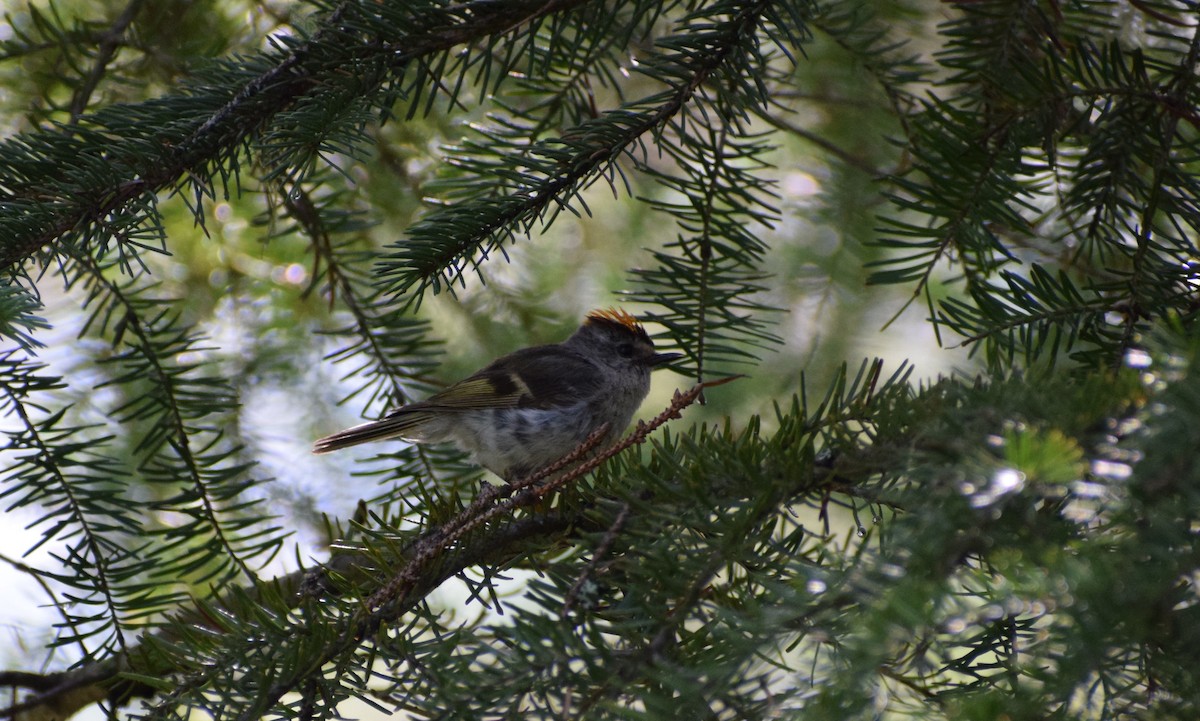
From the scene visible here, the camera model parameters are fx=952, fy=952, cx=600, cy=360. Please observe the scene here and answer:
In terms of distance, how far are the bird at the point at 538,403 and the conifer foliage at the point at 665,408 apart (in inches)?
7.6

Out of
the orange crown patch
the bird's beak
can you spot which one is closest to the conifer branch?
the bird's beak

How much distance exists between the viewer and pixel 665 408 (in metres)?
1.42

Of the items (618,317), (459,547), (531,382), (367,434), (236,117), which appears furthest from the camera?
(618,317)

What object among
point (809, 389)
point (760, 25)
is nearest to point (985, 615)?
point (760, 25)

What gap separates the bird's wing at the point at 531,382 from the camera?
8.52ft

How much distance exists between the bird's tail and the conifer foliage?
0.15 m

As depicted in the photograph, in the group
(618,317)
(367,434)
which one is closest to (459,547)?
(367,434)

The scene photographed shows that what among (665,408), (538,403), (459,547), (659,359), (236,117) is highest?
(659,359)

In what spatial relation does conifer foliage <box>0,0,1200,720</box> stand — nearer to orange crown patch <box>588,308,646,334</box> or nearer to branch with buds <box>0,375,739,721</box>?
branch with buds <box>0,375,739,721</box>

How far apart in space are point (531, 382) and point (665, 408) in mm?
1367

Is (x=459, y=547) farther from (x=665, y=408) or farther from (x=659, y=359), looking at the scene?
(x=659, y=359)

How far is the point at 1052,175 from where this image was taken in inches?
64.9

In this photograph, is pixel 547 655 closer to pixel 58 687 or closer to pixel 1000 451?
pixel 1000 451

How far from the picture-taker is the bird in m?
2.39
